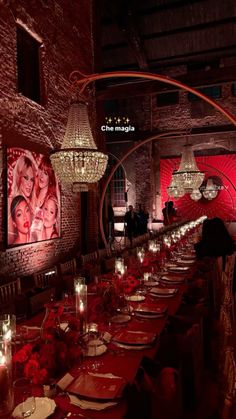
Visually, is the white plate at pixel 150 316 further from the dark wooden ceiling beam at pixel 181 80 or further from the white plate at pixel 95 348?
the dark wooden ceiling beam at pixel 181 80

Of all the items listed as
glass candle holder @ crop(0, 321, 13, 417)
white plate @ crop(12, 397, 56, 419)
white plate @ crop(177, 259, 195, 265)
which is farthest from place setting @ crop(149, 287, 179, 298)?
glass candle holder @ crop(0, 321, 13, 417)

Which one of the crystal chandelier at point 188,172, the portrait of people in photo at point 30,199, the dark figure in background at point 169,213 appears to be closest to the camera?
the portrait of people in photo at point 30,199

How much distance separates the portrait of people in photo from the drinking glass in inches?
157

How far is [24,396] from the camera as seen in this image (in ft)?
5.85

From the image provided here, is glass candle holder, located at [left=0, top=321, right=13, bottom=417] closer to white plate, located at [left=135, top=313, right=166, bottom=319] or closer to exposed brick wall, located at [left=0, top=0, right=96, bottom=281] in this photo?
white plate, located at [left=135, top=313, right=166, bottom=319]

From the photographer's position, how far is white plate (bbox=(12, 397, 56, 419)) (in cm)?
165

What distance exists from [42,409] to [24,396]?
0.43ft

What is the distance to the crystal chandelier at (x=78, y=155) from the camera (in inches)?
133

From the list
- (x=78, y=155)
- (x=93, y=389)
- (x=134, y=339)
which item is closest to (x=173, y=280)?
(x=134, y=339)

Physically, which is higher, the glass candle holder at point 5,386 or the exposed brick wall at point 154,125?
the exposed brick wall at point 154,125

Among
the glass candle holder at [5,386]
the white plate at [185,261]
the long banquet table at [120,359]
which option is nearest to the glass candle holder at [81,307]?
the long banquet table at [120,359]

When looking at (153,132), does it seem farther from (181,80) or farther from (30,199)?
(30,199)

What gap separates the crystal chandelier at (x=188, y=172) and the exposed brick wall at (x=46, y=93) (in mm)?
2582

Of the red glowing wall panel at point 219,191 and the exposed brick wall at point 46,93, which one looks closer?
the exposed brick wall at point 46,93
